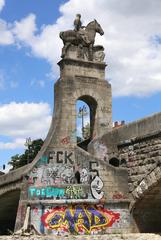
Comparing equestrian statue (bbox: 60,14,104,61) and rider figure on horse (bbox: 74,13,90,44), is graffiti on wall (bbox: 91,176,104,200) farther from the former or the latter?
rider figure on horse (bbox: 74,13,90,44)

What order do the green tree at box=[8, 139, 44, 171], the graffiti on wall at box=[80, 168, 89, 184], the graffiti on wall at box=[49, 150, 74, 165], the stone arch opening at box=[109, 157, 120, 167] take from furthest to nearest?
1. the green tree at box=[8, 139, 44, 171]
2. the stone arch opening at box=[109, 157, 120, 167]
3. the graffiti on wall at box=[49, 150, 74, 165]
4. the graffiti on wall at box=[80, 168, 89, 184]

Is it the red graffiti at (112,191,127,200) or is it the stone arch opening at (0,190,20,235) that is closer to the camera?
the red graffiti at (112,191,127,200)

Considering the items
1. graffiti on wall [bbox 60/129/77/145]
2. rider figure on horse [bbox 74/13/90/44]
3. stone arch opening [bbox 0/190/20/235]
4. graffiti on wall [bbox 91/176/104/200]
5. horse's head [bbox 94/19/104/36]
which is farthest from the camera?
stone arch opening [bbox 0/190/20/235]

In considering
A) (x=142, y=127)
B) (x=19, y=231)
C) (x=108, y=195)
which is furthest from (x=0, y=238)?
(x=142, y=127)

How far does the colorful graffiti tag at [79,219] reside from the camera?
19.4 metres

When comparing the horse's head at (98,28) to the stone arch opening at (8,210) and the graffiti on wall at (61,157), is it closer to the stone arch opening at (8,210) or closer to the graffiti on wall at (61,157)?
the graffiti on wall at (61,157)

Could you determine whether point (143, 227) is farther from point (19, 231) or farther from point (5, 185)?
point (5, 185)

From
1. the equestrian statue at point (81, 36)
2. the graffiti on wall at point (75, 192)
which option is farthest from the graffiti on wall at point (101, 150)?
the equestrian statue at point (81, 36)

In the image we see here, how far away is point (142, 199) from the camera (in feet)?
67.2

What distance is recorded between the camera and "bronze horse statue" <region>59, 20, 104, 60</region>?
76.3ft

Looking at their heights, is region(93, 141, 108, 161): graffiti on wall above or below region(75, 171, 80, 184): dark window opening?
above

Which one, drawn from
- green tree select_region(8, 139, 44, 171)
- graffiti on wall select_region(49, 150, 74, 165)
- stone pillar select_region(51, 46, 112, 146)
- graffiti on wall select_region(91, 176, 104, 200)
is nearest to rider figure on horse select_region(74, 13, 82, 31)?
stone pillar select_region(51, 46, 112, 146)

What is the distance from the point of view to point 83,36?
23.8 meters

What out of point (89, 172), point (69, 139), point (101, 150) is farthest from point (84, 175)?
point (101, 150)
